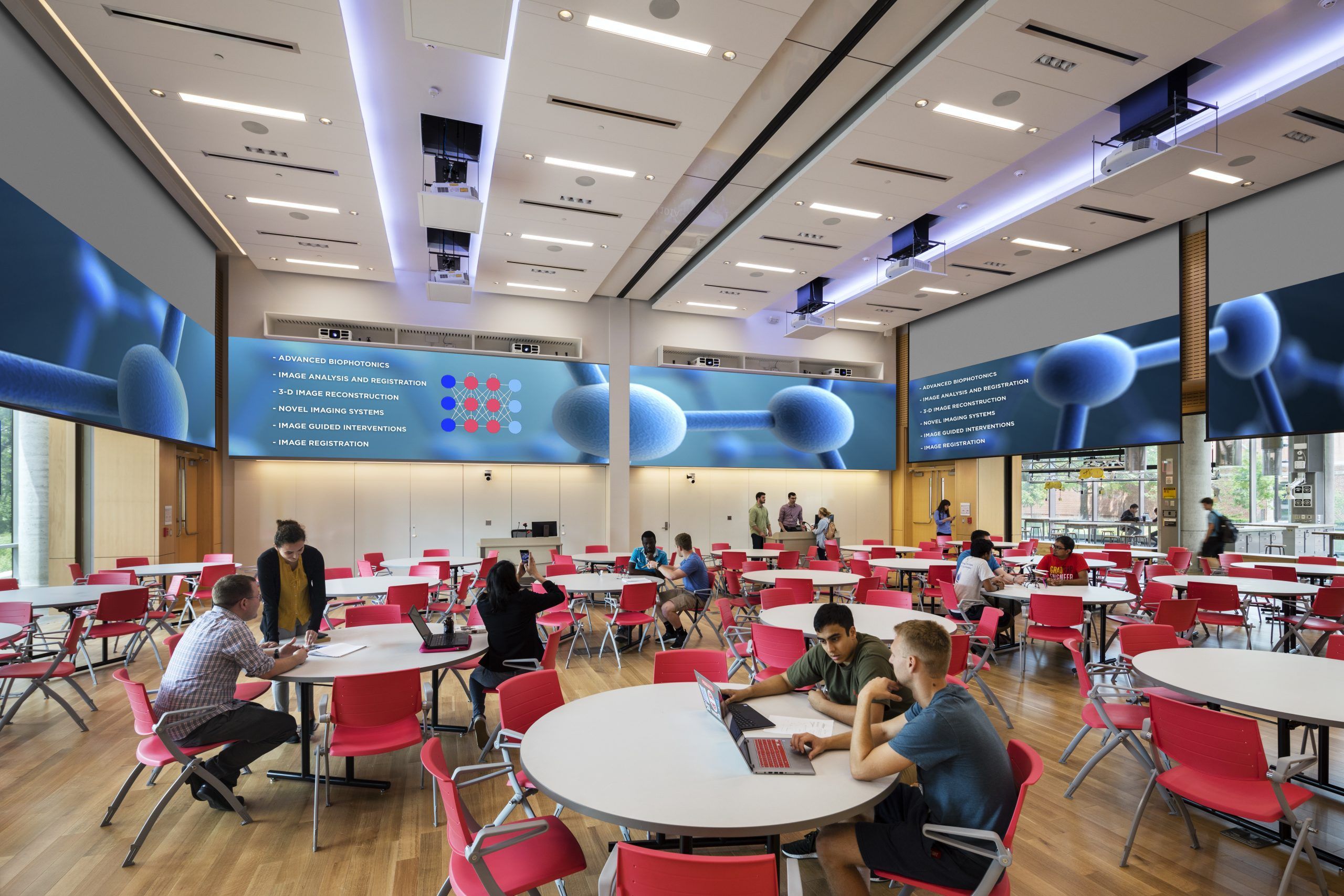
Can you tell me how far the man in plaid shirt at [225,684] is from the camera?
10.6ft

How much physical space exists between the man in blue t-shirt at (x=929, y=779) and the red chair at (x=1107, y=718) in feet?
5.20

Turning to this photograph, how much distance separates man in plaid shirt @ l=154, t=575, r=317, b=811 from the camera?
3.23 meters

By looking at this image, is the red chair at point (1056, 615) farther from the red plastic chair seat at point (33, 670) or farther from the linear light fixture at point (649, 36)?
the red plastic chair seat at point (33, 670)

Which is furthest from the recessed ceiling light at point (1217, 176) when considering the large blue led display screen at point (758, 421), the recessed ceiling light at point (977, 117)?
the large blue led display screen at point (758, 421)

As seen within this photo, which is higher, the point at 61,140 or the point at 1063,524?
the point at 61,140

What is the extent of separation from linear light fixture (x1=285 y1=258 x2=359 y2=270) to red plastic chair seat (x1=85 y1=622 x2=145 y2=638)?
20.7 feet

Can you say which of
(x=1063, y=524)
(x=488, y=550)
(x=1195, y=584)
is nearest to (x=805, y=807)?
(x=1195, y=584)

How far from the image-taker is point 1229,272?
8859 mm

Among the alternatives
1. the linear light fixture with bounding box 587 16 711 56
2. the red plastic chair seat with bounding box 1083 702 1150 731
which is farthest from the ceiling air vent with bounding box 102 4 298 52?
the red plastic chair seat with bounding box 1083 702 1150 731

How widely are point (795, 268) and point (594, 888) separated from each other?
948cm

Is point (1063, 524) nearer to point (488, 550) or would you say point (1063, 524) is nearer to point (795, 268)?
point (795, 268)

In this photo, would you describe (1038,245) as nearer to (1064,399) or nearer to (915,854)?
(1064,399)

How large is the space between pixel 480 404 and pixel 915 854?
1123 cm

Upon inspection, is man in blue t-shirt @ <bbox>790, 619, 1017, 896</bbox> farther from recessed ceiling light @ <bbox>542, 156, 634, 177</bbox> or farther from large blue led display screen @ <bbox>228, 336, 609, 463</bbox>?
large blue led display screen @ <bbox>228, 336, 609, 463</bbox>
